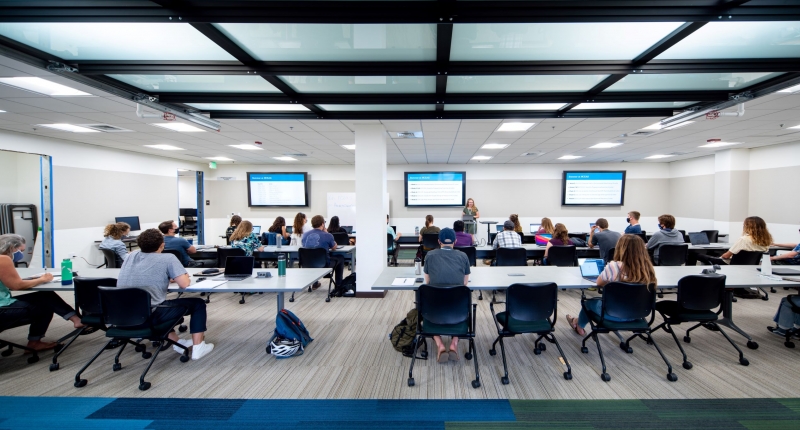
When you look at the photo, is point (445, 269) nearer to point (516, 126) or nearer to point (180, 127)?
point (516, 126)

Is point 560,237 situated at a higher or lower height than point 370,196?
lower

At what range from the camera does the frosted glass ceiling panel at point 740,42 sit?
2.59m

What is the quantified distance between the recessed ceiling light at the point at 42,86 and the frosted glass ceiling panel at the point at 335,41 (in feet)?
8.77

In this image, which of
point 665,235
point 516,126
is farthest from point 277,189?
point 665,235

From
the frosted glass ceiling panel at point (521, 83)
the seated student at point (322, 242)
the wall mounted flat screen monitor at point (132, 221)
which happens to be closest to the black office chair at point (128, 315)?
the seated student at point (322, 242)

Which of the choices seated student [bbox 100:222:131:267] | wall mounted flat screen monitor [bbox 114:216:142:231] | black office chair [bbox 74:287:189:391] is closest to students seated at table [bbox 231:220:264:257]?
seated student [bbox 100:222:131:267]

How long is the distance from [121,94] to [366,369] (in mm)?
4181

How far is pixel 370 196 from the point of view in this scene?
5.73 meters

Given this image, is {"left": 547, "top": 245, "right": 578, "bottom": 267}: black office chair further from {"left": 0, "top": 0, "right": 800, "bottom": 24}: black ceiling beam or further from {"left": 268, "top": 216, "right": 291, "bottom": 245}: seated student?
{"left": 268, "top": 216, "right": 291, "bottom": 245}: seated student

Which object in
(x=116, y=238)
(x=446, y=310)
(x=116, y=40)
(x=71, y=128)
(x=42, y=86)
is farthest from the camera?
(x=71, y=128)

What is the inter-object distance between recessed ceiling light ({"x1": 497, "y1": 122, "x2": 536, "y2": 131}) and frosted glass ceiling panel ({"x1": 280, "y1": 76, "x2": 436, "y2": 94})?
2.01m

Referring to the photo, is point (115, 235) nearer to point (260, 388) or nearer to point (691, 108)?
point (260, 388)

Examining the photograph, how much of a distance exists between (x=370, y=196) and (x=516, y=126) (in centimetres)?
275

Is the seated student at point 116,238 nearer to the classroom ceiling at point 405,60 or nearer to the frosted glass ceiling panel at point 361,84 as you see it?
the classroom ceiling at point 405,60
